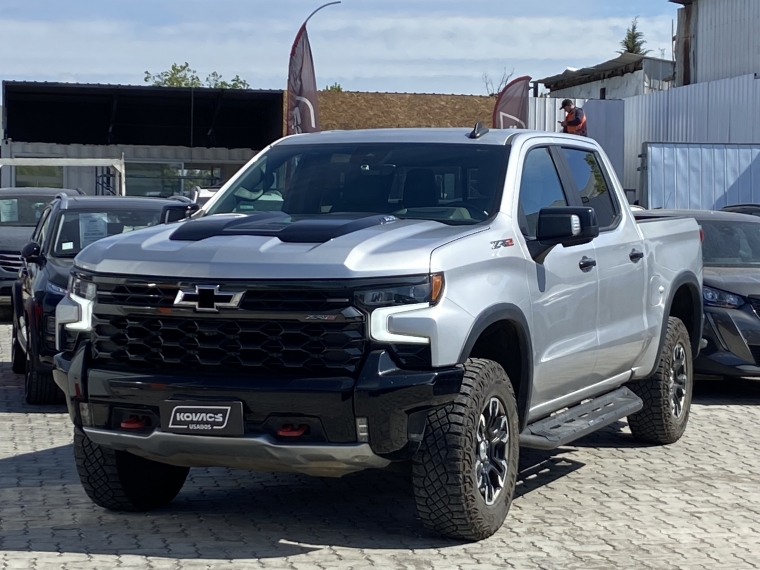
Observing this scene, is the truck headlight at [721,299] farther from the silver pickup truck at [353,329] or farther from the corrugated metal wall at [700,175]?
the corrugated metal wall at [700,175]

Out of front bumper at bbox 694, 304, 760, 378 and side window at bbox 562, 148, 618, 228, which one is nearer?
side window at bbox 562, 148, 618, 228

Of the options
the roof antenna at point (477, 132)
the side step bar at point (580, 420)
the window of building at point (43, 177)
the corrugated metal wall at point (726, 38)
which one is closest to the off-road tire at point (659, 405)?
the side step bar at point (580, 420)

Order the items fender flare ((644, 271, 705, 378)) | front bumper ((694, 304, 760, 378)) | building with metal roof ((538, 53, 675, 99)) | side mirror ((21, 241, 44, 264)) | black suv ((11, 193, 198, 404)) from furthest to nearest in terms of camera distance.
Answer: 1. building with metal roof ((538, 53, 675, 99))
2. front bumper ((694, 304, 760, 378))
3. side mirror ((21, 241, 44, 264))
4. black suv ((11, 193, 198, 404))
5. fender flare ((644, 271, 705, 378))

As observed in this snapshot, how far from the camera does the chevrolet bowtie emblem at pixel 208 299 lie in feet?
18.1

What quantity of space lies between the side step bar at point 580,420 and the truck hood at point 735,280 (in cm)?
322

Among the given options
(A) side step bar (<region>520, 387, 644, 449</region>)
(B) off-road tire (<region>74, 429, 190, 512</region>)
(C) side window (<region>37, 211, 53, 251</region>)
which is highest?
(C) side window (<region>37, 211, 53, 251</region>)

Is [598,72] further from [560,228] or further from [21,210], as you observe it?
[560,228]

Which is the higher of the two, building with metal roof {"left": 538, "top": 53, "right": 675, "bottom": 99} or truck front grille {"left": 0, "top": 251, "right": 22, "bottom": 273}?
building with metal roof {"left": 538, "top": 53, "right": 675, "bottom": 99}

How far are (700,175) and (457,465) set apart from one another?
73.0 ft

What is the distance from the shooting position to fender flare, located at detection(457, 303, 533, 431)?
5664 millimetres

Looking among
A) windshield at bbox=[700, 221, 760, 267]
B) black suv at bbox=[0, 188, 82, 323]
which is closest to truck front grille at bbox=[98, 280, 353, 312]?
windshield at bbox=[700, 221, 760, 267]

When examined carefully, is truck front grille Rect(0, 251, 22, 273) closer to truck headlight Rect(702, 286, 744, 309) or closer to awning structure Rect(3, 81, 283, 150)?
truck headlight Rect(702, 286, 744, 309)

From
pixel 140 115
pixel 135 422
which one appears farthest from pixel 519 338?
pixel 140 115

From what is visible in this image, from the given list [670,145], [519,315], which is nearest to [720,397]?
[519,315]
